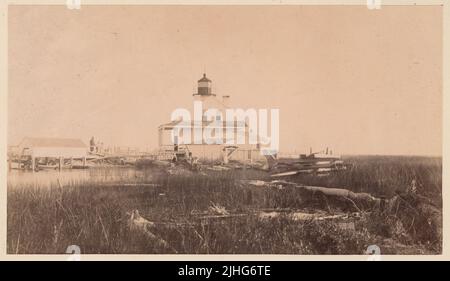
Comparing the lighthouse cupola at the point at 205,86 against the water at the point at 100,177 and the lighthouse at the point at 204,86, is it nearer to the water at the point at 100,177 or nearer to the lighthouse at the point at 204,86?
the lighthouse at the point at 204,86

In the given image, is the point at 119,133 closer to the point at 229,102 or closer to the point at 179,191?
the point at 179,191

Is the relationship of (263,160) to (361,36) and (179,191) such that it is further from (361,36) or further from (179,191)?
(361,36)

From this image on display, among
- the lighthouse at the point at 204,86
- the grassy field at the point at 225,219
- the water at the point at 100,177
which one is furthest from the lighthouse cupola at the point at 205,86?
the water at the point at 100,177

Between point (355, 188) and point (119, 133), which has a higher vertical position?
point (119, 133)

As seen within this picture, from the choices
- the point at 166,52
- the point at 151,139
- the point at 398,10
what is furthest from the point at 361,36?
the point at 151,139

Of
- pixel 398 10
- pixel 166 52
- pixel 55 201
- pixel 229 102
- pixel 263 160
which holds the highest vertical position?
pixel 398 10

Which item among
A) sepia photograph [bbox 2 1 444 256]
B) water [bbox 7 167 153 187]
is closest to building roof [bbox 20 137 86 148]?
sepia photograph [bbox 2 1 444 256]
